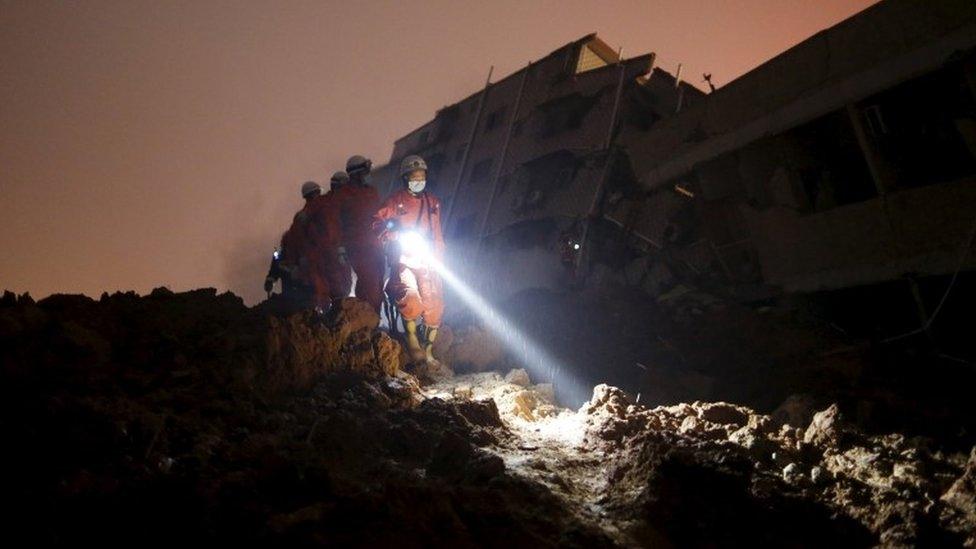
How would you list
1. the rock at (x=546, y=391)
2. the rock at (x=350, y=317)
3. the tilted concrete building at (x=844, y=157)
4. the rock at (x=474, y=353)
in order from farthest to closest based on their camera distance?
the rock at (x=474, y=353) → the rock at (x=546, y=391) → the tilted concrete building at (x=844, y=157) → the rock at (x=350, y=317)

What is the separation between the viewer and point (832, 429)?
3.94 metres

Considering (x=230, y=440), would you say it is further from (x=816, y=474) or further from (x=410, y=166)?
(x=410, y=166)

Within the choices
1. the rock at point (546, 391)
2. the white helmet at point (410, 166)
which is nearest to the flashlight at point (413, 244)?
the white helmet at point (410, 166)

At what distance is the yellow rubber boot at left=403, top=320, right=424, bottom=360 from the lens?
23.1 feet

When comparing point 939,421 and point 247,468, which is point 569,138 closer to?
point 939,421

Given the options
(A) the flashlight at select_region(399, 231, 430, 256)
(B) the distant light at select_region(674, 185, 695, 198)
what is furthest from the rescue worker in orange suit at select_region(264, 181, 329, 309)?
(B) the distant light at select_region(674, 185, 695, 198)

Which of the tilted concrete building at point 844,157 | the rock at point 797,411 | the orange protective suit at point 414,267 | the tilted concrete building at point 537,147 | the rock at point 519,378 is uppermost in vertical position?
the tilted concrete building at point 537,147

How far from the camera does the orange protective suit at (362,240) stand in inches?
296

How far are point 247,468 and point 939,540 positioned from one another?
358 centimetres

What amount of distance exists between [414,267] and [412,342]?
99 centimetres

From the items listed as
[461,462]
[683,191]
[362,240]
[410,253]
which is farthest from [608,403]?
[683,191]

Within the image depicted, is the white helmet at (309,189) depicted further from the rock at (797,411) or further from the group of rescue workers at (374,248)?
the rock at (797,411)

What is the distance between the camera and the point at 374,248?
7574mm

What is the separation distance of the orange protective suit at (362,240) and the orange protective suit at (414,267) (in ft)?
1.18
